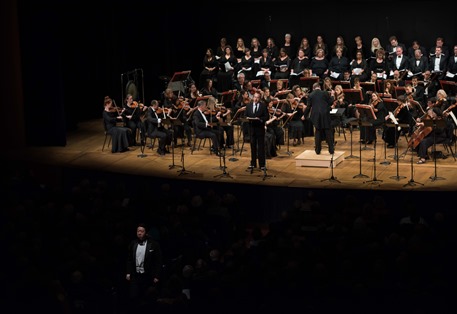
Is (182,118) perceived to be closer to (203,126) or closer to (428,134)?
(203,126)

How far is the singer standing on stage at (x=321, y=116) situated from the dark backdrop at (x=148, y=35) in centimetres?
501

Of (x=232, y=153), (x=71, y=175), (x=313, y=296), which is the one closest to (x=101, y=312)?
(x=313, y=296)

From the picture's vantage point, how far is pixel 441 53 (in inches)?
Result: 853

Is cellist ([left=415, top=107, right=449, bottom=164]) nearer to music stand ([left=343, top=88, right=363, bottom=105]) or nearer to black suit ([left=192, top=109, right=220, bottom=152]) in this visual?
music stand ([left=343, top=88, right=363, bottom=105])

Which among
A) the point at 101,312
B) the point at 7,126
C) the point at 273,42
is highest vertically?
the point at 273,42

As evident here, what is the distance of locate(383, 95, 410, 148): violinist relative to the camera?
17.4 meters

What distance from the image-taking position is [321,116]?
17.4 meters

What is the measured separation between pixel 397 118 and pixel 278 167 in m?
2.47

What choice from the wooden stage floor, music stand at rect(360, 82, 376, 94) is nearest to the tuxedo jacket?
the wooden stage floor

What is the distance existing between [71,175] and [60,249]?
240 inches

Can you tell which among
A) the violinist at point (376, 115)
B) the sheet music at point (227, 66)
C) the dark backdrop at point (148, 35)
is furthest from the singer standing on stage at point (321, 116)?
the sheet music at point (227, 66)

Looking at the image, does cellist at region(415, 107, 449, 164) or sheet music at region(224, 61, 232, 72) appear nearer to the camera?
cellist at region(415, 107, 449, 164)

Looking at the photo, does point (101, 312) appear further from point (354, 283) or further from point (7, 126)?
point (7, 126)

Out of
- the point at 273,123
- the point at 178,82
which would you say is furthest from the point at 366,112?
the point at 178,82
